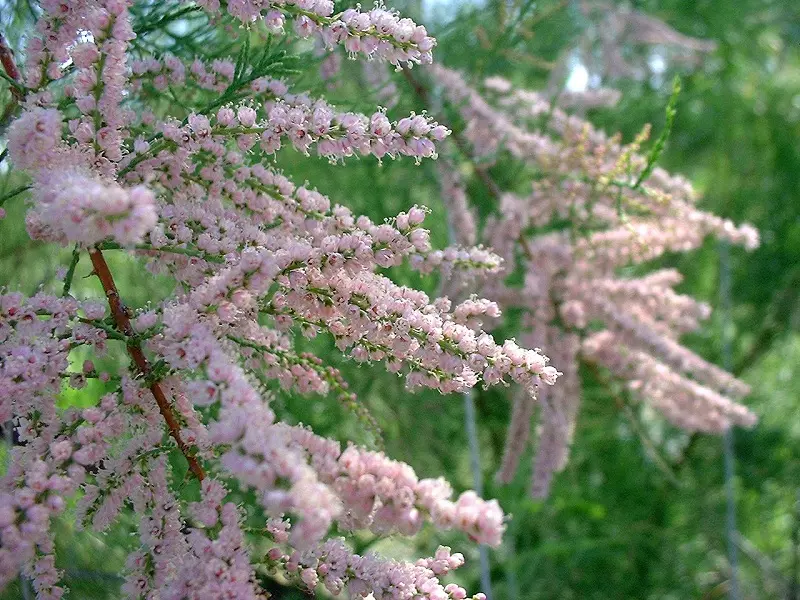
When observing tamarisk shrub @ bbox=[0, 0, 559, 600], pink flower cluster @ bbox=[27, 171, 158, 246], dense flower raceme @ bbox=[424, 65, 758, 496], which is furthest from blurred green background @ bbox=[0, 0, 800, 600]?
pink flower cluster @ bbox=[27, 171, 158, 246]

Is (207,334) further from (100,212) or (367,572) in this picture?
(367,572)

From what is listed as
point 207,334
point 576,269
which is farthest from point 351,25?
point 576,269

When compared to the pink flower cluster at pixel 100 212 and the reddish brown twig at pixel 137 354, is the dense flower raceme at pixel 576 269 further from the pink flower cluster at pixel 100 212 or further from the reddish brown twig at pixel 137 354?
the pink flower cluster at pixel 100 212

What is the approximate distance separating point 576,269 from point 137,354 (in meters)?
0.92

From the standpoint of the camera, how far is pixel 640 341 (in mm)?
1442

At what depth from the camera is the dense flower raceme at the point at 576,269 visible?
138 centimetres

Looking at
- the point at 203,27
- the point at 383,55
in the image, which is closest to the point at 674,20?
the point at 203,27

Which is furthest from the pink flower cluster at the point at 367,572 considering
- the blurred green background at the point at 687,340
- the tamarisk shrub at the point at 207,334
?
the blurred green background at the point at 687,340

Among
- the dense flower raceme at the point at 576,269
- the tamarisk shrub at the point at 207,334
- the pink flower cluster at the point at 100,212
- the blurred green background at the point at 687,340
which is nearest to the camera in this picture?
the pink flower cluster at the point at 100,212

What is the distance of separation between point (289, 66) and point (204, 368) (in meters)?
0.56

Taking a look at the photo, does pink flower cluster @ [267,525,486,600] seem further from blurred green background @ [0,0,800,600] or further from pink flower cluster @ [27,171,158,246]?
blurred green background @ [0,0,800,600]

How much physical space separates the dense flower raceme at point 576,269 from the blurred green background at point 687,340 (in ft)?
0.55

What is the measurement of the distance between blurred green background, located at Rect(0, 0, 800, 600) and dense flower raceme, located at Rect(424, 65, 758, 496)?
17 cm

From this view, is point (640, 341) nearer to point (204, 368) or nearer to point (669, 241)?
point (669, 241)
